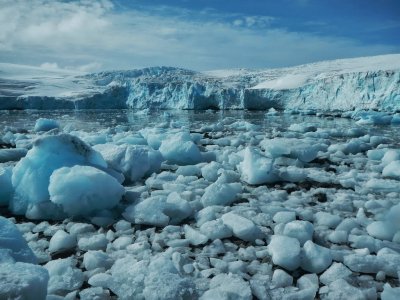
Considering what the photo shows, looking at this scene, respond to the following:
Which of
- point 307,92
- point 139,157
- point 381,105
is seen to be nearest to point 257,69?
point 307,92

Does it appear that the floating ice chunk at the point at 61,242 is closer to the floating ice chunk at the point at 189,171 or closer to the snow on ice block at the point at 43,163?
the snow on ice block at the point at 43,163

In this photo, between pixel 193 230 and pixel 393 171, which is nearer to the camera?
pixel 193 230

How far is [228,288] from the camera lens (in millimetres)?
1624

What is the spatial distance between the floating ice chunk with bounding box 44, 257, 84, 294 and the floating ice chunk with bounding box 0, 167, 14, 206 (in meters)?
1.29

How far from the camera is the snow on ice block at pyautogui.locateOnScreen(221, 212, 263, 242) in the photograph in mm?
2201

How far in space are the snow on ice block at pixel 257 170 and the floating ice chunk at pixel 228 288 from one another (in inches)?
72.8

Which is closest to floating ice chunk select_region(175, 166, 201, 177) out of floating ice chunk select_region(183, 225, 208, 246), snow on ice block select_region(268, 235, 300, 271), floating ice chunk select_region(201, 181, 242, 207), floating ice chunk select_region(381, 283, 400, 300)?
floating ice chunk select_region(201, 181, 242, 207)

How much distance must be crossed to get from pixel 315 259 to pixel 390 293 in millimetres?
390

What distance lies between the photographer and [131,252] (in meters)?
2.02

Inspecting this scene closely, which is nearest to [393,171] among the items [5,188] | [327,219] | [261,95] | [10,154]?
[327,219]

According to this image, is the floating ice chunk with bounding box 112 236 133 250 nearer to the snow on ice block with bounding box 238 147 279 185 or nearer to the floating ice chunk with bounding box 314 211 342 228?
the floating ice chunk with bounding box 314 211 342 228

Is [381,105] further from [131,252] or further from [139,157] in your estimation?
[131,252]

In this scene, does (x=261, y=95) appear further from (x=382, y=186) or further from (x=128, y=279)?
(x=128, y=279)

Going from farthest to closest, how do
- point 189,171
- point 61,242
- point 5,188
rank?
point 189,171 → point 5,188 → point 61,242
